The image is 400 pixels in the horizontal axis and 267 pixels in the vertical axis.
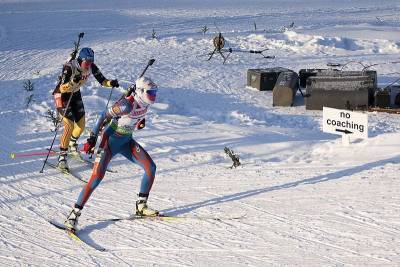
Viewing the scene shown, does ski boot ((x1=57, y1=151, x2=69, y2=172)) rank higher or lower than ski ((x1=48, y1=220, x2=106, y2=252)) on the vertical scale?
higher

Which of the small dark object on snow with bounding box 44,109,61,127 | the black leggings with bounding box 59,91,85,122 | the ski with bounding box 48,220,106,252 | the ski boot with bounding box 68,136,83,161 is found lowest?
the ski with bounding box 48,220,106,252

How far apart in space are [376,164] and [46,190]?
15.0ft

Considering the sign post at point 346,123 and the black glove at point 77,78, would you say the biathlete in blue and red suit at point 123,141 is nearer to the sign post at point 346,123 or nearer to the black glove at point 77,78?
the black glove at point 77,78

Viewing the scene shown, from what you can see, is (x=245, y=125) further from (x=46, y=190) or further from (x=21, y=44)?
(x=21, y=44)

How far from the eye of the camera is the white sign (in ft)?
32.6

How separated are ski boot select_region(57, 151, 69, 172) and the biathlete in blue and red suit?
7.54 feet

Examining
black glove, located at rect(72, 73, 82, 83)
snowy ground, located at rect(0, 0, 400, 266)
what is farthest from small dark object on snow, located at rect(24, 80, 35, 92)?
black glove, located at rect(72, 73, 82, 83)

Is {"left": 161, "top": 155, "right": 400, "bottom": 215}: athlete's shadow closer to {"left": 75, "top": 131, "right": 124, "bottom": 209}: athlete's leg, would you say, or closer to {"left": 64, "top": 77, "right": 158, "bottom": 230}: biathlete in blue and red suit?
{"left": 64, "top": 77, "right": 158, "bottom": 230}: biathlete in blue and red suit

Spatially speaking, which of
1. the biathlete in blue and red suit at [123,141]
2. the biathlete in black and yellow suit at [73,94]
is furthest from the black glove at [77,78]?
the biathlete in blue and red suit at [123,141]

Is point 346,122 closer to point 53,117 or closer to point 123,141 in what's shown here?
point 123,141

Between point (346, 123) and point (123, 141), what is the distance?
158 inches

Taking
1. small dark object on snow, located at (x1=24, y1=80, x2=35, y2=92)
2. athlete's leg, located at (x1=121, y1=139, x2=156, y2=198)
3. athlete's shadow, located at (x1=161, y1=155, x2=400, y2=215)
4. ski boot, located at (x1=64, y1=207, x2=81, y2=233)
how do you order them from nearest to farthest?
1. ski boot, located at (x1=64, y1=207, x2=81, y2=233)
2. athlete's leg, located at (x1=121, y1=139, x2=156, y2=198)
3. athlete's shadow, located at (x1=161, y1=155, x2=400, y2=215)
4. small dark object on snow, located at (x1=24, y1=80, x2=35, y2=92)

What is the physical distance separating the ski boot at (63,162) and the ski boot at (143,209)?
7.68 feet

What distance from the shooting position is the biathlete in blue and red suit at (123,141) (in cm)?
738
